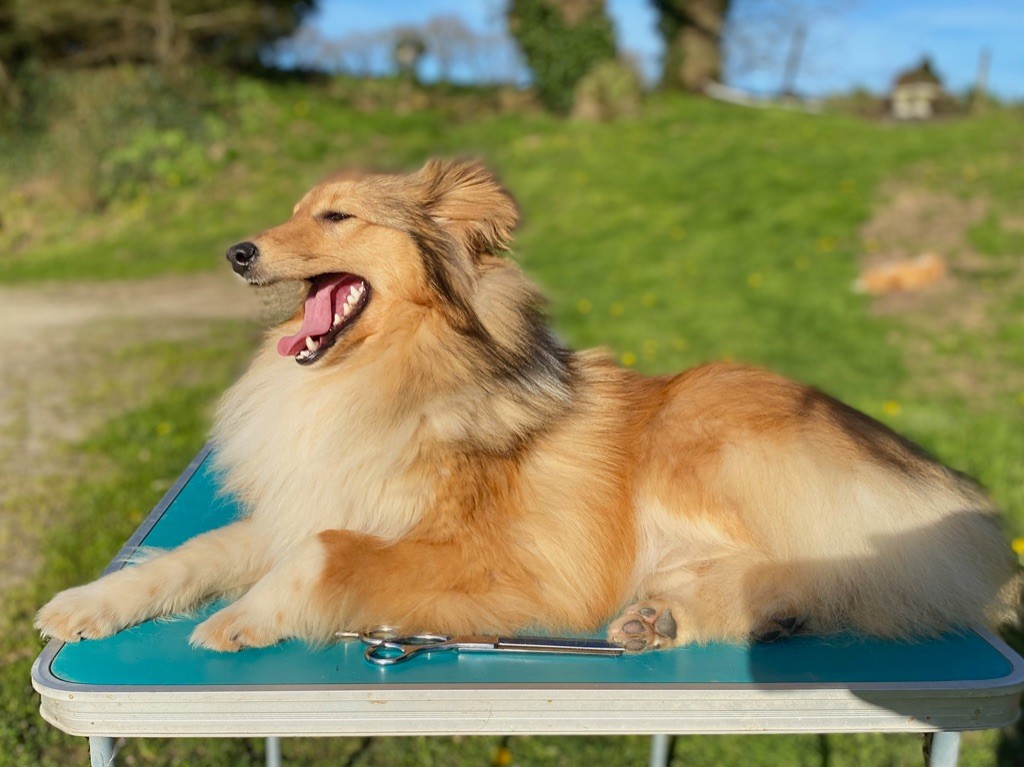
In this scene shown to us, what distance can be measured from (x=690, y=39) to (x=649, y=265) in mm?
11498

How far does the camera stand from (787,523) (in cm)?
268

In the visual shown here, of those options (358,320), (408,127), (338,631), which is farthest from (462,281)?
(408,127)

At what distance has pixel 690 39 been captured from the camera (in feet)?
67.7

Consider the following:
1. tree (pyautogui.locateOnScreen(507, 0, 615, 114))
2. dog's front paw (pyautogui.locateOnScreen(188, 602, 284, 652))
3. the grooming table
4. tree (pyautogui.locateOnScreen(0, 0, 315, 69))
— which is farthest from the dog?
tree (pyautogui.locateOnScreen(507, 0, 615, 114))

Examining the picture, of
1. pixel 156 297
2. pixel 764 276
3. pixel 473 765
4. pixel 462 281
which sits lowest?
pixel 473 765

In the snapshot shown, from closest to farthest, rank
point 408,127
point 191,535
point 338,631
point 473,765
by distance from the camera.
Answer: point 338,631 → point 191,535 → point 473,765 → point 408,127

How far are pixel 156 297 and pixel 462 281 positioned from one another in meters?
9.52

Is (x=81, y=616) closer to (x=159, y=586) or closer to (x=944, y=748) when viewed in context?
(x=159, y=586)

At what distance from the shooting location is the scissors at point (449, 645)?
2.29 m

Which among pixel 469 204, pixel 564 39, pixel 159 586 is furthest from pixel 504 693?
pixel 564 39

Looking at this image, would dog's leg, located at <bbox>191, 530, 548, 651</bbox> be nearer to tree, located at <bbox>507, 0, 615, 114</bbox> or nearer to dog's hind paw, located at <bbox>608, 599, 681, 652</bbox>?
dog's hind paw, located at <bbox>608, 599, 681, 652</bbox>

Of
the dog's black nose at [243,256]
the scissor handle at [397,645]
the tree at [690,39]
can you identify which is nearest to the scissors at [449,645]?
the scissor handle at [397,645]

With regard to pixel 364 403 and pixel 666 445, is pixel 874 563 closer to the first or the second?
pixel 666 445

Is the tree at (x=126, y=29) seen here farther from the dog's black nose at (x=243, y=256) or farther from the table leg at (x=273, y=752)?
the table leg at (x=273, y=752)
